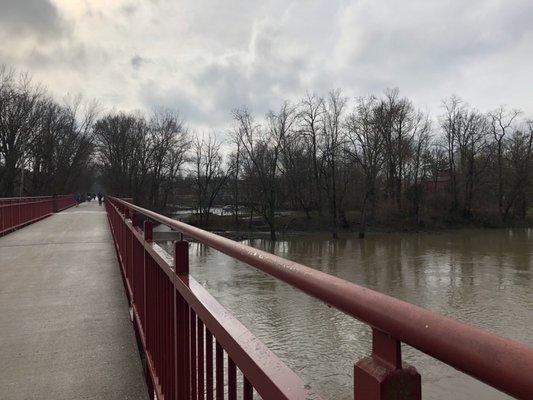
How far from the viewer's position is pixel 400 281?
67.2 ft

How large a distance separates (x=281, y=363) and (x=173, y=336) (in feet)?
5.23

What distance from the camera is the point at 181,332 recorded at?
103 inches

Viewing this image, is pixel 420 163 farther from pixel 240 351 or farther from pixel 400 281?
pixel 240 351

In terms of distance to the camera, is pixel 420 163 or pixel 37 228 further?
pixel 420 163

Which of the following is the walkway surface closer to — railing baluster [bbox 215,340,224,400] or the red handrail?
the red handrail

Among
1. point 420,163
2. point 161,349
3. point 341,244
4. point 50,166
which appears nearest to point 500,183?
point 420,163

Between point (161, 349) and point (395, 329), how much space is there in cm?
264

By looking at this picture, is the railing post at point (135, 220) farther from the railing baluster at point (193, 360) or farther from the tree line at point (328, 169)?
the tree line at point (328, 169)

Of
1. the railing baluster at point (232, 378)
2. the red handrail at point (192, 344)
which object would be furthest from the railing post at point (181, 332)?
the railing baluster at point (232, 378)

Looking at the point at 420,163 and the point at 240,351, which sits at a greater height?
the point at 420,163

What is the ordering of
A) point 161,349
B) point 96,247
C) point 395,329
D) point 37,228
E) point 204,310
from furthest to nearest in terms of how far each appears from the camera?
point 37,228 → point 96,247 → point 161,349 → point 204,310 → point 395,329

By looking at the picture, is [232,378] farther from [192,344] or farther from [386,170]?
[386,170]

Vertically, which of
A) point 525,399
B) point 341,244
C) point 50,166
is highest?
point 50,166

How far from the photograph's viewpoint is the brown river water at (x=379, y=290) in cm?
987
